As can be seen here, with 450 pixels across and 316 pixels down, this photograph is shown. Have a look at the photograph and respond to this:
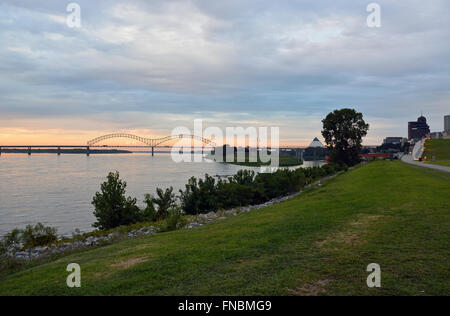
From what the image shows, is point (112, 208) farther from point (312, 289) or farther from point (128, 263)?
point (312, 289)

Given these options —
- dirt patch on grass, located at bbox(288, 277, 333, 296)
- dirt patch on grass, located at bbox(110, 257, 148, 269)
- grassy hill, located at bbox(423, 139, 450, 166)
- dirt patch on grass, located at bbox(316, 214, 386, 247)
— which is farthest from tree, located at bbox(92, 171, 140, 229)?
grassy hill, located at bbox(423, 139, 450, 166)

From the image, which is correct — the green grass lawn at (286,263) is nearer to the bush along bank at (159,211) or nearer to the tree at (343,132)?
the bush along bank at (159,211)

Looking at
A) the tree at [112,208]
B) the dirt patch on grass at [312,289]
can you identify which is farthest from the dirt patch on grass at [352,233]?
the tree at [112,208]

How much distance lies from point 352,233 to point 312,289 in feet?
13.4

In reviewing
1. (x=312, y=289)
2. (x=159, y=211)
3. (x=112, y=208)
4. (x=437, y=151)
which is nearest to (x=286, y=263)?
(x=312, y=289)

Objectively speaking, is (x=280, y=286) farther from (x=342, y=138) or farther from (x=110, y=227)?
(x=342, y=138)

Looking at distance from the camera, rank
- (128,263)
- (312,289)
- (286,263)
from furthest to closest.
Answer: (128,263), (286,263), (312,289)

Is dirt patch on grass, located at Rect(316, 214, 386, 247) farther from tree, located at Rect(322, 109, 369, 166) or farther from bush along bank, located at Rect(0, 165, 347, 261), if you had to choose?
tree, located at Rect(322, 109, 369, 166)

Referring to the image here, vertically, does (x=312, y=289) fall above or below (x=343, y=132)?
below

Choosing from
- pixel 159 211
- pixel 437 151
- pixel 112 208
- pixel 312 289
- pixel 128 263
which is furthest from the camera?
pixel 437 151

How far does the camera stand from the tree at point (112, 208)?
21.5 metres

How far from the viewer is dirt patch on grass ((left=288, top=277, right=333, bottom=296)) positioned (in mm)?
5375

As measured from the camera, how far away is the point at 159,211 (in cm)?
2530
